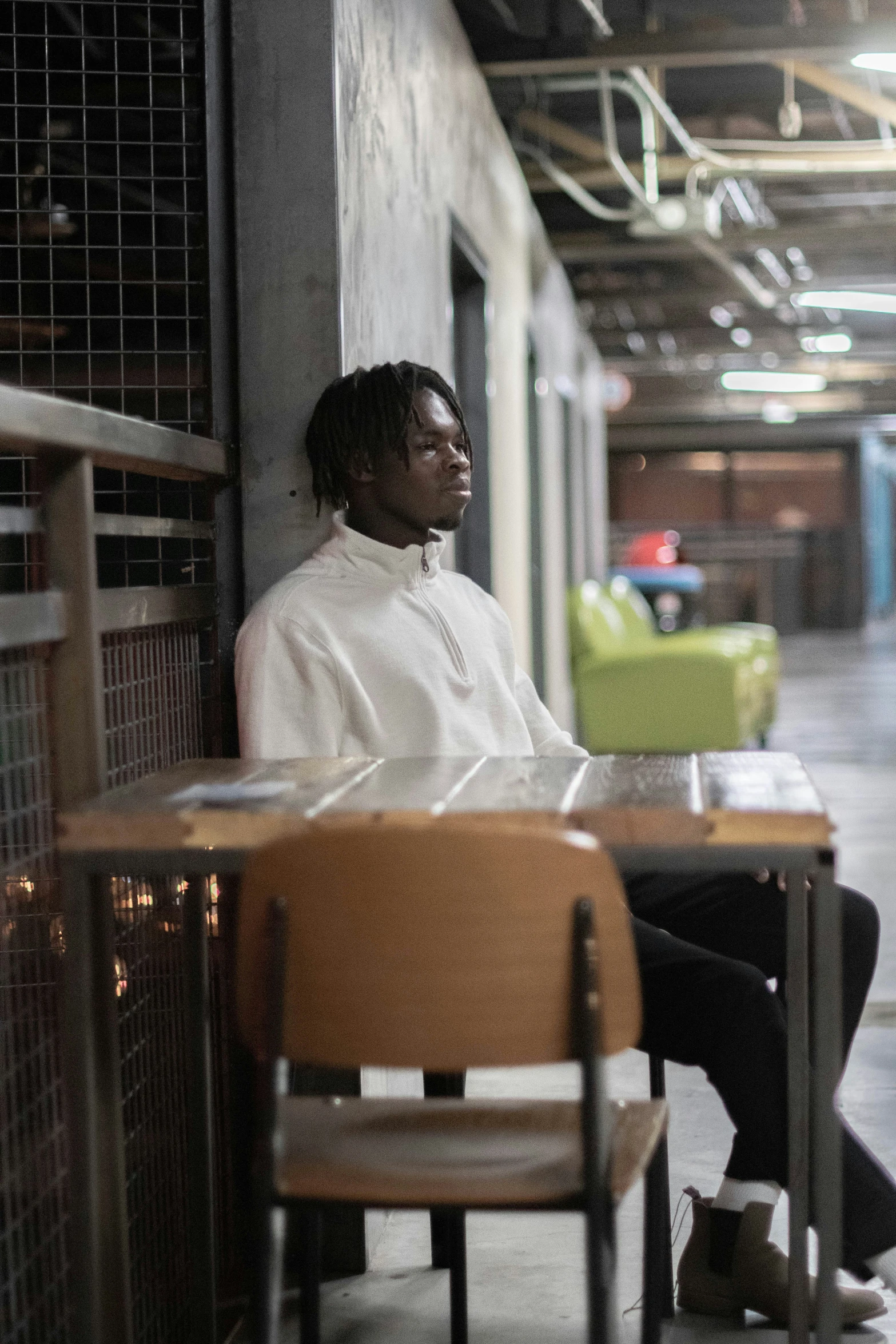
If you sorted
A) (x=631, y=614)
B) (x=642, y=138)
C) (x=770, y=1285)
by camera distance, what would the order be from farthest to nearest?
(x=631, y=614) < (x=642, y=138) < (x=770, y=1285)

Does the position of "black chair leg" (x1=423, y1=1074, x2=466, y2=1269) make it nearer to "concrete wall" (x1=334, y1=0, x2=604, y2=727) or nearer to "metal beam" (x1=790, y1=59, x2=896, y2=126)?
"concrete wall" (x1=334, y1=0, x2=604, y2=727)

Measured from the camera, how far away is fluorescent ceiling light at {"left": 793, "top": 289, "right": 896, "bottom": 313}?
1054 cm

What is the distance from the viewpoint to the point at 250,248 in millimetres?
2533

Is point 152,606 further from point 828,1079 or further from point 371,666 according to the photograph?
point 828,1079

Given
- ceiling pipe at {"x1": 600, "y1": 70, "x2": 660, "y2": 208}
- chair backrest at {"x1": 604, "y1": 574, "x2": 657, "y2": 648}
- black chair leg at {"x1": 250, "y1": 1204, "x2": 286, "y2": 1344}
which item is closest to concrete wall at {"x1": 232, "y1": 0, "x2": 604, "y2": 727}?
black chair leg at {"x1": 250, "y1": 1204, "x2": 286, "y2": 1344}

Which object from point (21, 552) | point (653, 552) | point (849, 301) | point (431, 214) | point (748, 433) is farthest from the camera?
point (748, 433)

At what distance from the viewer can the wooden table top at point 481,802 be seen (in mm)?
1562

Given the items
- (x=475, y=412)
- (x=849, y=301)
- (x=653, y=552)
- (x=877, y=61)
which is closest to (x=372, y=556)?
(x=475, y=412)

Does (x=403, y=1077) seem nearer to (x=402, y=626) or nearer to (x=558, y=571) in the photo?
(x=402, y=626)

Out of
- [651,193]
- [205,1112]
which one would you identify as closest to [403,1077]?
[205,1112]

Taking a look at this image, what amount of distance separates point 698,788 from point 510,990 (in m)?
0.43

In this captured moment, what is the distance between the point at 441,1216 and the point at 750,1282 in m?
0.51

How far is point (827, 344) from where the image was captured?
14.1 m

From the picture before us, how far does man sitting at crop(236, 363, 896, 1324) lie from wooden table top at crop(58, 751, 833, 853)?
29 centimetres
